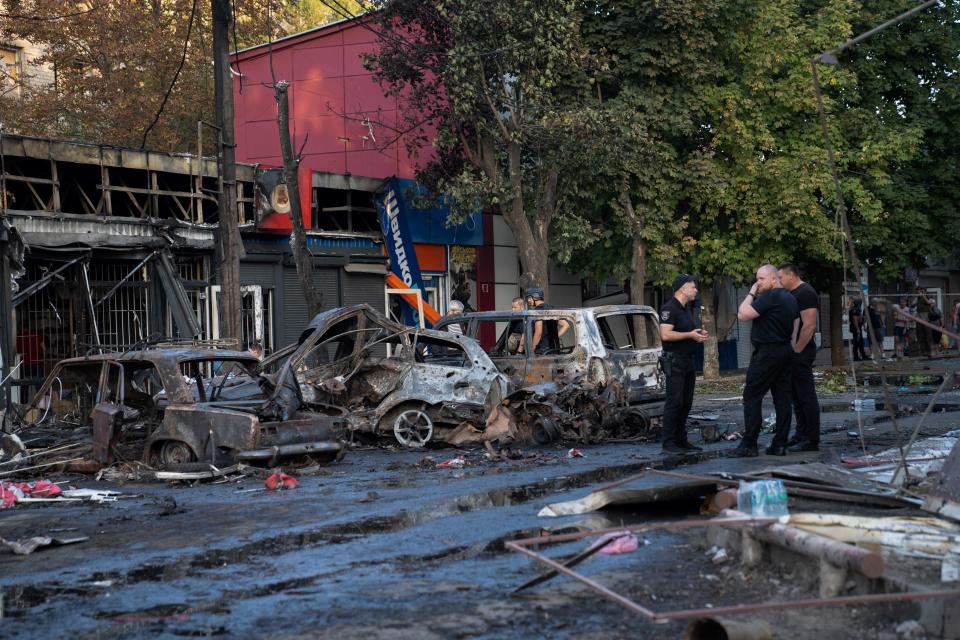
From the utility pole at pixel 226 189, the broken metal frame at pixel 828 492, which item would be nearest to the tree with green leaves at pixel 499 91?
the utility pole at pixel 226 189

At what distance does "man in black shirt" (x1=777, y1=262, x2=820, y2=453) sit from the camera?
12.2 meters

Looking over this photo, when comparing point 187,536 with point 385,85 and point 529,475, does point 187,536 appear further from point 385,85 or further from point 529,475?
point 385,85

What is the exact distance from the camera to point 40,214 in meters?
19.5

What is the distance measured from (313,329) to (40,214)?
7.45 m

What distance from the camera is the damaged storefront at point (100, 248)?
19500 mm

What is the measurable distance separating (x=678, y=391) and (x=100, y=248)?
40.1 feet

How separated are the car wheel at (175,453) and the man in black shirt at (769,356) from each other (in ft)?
18.4

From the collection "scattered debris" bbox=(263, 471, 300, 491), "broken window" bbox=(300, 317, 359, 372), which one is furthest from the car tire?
"scattered debris" bbox=(263, 471, 300, 491)

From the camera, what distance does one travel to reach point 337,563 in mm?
7027

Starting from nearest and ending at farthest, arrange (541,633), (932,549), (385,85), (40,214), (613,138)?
(541,633) → (932,549) → (40,214) → (613,138) → (385,85)

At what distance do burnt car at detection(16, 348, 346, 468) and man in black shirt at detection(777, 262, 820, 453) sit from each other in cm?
489

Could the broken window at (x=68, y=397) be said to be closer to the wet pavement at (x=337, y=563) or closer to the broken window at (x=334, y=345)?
the wet pavement at (x=337, y=563)

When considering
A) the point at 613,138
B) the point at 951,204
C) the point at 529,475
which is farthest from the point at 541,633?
the point at 951,204

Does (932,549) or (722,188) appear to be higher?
(722,188)
